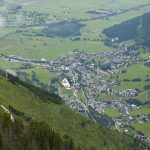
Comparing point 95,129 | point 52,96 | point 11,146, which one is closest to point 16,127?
point 11,146

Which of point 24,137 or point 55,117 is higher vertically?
point 24,137

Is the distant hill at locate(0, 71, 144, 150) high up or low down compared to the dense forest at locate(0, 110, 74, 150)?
down

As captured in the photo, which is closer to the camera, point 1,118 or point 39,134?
point 1,118

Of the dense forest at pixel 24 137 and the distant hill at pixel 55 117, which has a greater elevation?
the dense forest at pixel 24 137

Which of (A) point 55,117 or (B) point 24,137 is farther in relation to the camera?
(A) point 55,117

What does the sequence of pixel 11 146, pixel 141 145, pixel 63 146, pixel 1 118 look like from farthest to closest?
pixel 141 145 → pixel 63 146 → pixel 1 118 → pixel 11 146

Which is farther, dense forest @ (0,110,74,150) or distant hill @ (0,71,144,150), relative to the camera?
distant hill @ (0,71,144,150)

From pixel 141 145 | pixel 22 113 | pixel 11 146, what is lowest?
pixel 141 145

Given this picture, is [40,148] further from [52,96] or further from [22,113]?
[52,96]

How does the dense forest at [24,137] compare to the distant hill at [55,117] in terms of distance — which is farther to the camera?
the distant hill at [55,117]

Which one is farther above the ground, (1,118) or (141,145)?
(1,118)

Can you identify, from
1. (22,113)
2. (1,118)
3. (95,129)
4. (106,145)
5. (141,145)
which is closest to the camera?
(1,118)
